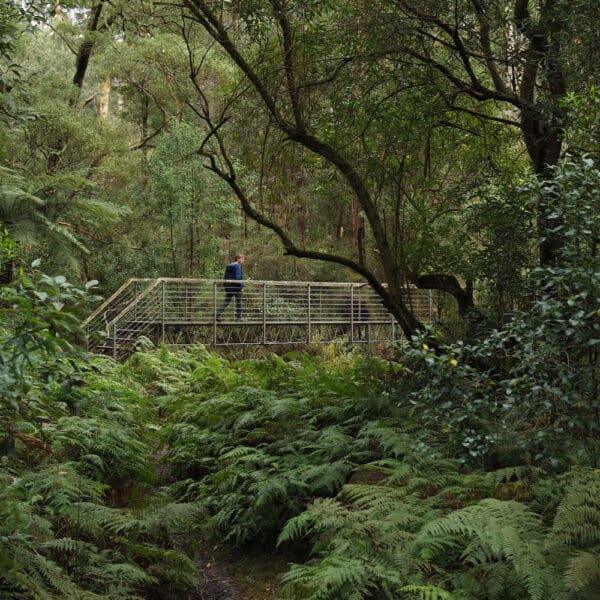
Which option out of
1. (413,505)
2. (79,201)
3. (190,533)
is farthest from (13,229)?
(413,505)

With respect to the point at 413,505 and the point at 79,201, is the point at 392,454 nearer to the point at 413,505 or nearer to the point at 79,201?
the point at 413,505

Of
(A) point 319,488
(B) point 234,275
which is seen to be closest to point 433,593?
(A) point 319,488

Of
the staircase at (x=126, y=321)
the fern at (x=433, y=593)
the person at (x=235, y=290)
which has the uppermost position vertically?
the person at (x=235, y=290)

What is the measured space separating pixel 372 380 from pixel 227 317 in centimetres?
995

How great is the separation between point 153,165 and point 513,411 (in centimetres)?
1666

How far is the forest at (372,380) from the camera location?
3438 mm

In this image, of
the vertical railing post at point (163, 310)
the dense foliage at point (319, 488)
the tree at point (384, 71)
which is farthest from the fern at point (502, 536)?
the vertical railing post at point (163, 310)

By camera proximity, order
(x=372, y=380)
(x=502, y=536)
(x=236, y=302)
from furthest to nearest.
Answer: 1. (x=236, y=302)
2. (x=372, y=380)
3. (x=502, y=536)

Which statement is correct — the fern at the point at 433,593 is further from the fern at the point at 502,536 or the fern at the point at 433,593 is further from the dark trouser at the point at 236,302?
the dark trouser at the point at 236,302

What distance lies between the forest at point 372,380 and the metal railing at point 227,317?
145cm

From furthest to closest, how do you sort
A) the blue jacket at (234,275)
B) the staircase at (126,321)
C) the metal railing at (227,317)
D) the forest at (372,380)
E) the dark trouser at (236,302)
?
the blue jacket at (234,275) → the dark trouser at (236,302) → the metal railing at (227,317) → the staircase at (126,321) → the forest at (372,380)

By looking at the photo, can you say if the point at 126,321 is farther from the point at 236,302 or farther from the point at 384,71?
the point at 384,71

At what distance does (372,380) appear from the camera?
24.2 feet

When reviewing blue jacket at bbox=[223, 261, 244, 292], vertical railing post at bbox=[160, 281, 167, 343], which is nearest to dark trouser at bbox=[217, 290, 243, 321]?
blue jacket at bbox=[223, 261, 244, 292]
